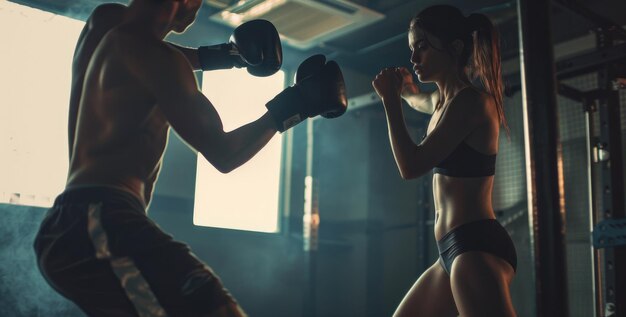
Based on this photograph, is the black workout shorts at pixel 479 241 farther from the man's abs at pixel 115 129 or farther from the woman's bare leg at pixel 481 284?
the man's abs at pixel 115 129

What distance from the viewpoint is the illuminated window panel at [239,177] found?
461 cm

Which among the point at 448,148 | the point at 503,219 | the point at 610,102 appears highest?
the point at 610,102

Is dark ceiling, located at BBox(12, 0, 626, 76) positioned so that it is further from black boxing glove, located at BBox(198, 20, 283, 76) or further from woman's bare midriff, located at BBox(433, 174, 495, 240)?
black boxing glove, located at BBox(198, 20, 283, 76)

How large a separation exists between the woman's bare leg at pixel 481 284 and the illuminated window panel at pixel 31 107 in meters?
2.74

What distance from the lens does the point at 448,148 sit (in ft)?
5.78

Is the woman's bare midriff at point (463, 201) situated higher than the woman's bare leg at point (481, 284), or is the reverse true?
the woman's bare midriff at point (463, 201)

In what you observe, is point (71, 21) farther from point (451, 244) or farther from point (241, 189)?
point (451, 244)

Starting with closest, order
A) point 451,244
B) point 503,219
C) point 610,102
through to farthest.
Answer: point 451,244 → point 610,102 → point 503,219

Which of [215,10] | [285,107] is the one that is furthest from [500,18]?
[285,107]

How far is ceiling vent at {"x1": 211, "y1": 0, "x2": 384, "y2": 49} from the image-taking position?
423 centimetres

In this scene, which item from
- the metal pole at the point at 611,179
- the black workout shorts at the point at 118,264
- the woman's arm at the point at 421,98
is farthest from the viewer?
the metal pole at the point at 611,179

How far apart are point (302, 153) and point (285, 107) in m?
3.72

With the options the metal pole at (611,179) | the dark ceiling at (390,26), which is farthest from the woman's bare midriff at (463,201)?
the dark ceiling at (390,26)

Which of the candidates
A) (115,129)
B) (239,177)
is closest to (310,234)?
(239,177)
